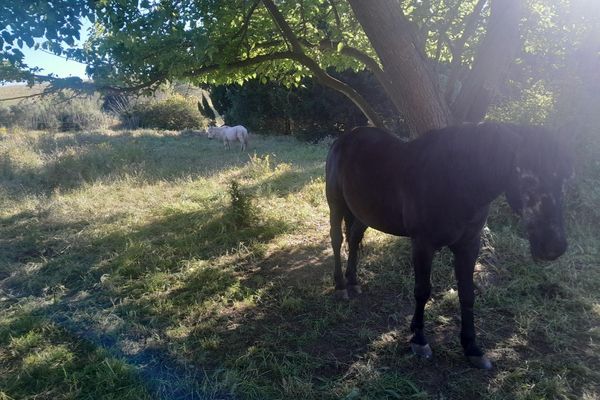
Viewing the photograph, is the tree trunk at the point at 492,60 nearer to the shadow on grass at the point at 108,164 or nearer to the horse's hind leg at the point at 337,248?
the horse's hind leg at the point at 337,248

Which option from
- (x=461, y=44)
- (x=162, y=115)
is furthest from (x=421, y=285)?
(x=162, y=115)

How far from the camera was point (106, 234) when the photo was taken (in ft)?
19.2

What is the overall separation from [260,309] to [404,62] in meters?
2.67

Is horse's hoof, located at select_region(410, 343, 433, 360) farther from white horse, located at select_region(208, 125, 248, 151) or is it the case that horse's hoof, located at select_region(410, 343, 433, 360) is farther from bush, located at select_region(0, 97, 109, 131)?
bush, located at select_region(0, 97, 109, 131)

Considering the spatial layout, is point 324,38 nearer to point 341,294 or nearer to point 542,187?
point 341,294

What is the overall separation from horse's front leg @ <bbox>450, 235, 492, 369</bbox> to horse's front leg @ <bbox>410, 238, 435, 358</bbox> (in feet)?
0.81

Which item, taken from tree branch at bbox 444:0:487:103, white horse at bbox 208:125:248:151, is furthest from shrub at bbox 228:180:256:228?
white horse at bbox 208:125:248:151

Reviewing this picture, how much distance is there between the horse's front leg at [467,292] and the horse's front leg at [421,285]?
0.81ft

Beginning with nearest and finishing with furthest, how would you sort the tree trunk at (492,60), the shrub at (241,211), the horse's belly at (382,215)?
1. the horse's belly at (382,215)
2. the tree trunk at (492,60)
3. the shrub at (241,211)

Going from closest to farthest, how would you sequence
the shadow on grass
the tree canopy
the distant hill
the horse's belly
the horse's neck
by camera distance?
1. the horse's neck
2. the horse's belly
3. the tree canopy
4. the distant hill
5. the shadow on grass

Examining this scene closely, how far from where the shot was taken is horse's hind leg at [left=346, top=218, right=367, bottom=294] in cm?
412

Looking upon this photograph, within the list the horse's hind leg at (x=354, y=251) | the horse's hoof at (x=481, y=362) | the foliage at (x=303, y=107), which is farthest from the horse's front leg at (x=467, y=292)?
the foliage at (x=303, y=107)

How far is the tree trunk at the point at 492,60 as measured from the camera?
4.07m

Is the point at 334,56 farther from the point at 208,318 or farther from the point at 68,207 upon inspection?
the point at 68,207
